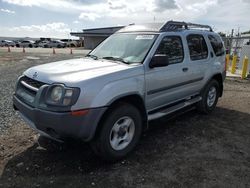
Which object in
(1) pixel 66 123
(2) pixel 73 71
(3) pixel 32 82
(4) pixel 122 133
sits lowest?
(4) pixel 122 133

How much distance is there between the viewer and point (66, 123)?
9.96ft

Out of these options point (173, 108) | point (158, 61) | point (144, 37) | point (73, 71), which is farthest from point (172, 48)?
point (73, 71)

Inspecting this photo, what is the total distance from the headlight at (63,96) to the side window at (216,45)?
4057 millimetres

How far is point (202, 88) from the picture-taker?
562cm

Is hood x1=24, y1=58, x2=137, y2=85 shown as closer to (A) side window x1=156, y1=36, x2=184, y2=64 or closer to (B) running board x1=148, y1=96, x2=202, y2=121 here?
(A) side window x1=156, y1=36, x2=184, y2=64

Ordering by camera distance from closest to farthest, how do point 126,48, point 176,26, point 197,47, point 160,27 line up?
point 126,48 → point 160,27 → point 176,26 → point 197,47

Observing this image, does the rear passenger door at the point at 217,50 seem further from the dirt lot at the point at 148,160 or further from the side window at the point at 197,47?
the dirt lot at the point at 148,160

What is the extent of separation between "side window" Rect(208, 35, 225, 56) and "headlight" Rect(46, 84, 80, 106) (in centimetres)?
406

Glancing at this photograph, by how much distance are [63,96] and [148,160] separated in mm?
1637

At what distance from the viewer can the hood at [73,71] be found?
323 centimetres

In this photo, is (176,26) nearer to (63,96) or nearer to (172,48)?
(172,48)

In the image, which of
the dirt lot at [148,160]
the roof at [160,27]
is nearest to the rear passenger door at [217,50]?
the roof at [160,27]

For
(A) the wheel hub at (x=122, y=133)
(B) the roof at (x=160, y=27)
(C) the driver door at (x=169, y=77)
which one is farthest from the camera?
(B) the roof at (x=160, y=27)

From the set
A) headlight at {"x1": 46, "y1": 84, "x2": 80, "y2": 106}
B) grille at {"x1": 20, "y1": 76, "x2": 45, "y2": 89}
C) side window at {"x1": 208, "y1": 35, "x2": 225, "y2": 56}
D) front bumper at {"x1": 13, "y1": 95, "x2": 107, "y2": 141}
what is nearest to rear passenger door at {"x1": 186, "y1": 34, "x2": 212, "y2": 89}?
side window at {"x1": 208, "y1": 35, "x2": 225, "y2": 56}
